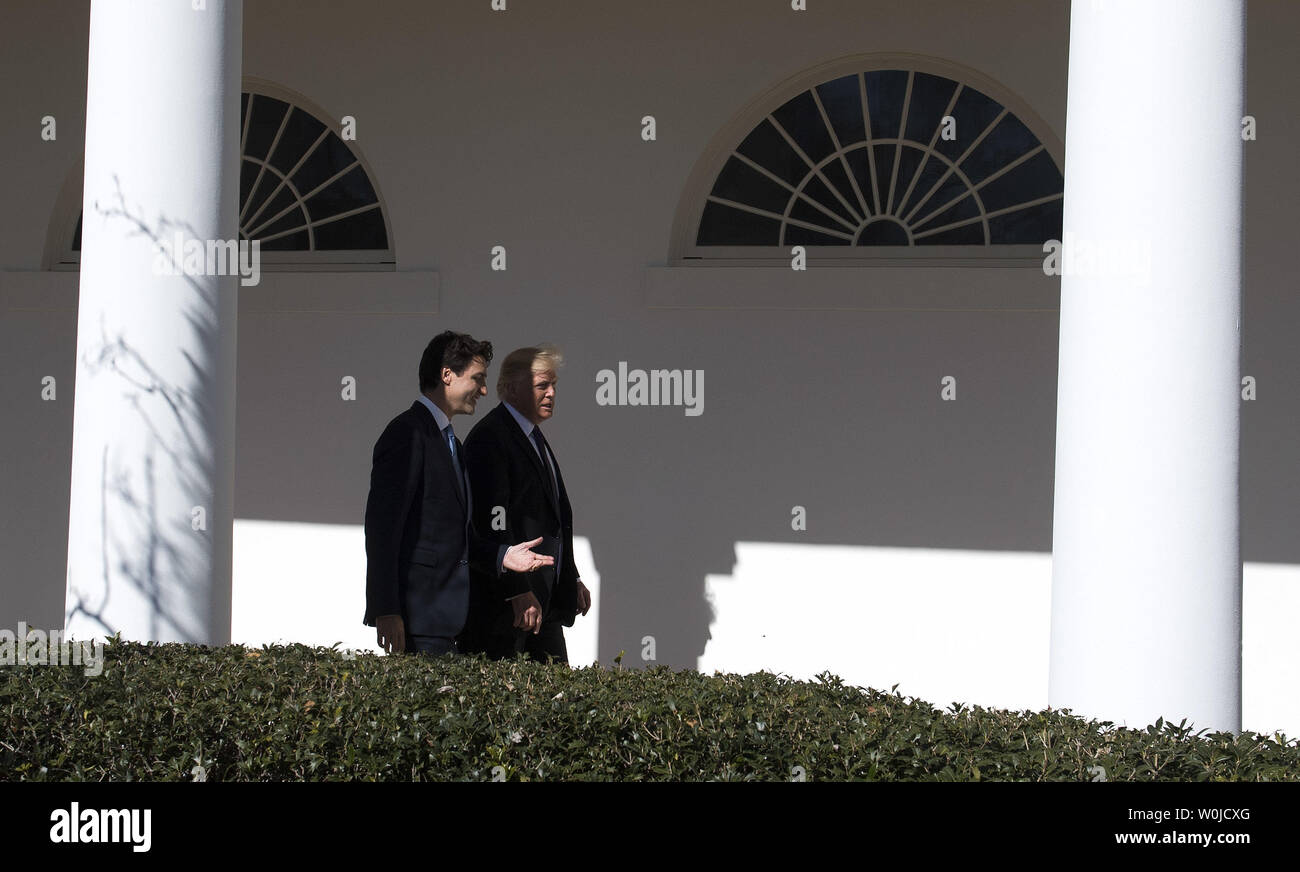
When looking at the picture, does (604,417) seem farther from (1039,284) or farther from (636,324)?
(1039,284)

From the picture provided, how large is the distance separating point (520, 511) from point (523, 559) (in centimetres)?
43

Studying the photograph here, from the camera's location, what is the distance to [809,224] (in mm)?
6961

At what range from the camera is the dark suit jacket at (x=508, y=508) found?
5062mm

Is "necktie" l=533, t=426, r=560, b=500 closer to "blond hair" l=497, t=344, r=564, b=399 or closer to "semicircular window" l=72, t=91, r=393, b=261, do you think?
"blond hair" l=497, t=344, r=564, b=399

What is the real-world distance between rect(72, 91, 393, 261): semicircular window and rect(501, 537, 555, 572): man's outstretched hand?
10.1 ft

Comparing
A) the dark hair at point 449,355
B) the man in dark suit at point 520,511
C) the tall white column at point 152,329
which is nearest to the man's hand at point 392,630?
the man in dark suit at point 520,511

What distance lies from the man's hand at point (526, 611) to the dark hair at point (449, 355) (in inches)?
38.1

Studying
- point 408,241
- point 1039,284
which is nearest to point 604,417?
point 408,241

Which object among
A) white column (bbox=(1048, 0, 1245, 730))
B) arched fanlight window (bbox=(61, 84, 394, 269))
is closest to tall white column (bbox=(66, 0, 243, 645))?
white column (bbox=(1048, 0, 1245, 730))

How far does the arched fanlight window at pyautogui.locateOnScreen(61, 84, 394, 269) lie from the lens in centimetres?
730

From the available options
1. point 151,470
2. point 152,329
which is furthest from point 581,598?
point 152,329

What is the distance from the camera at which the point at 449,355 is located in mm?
4895

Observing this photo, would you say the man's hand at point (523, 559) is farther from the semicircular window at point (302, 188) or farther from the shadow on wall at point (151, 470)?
the semicircular window at point (302, 188)

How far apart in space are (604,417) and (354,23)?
112 inches
